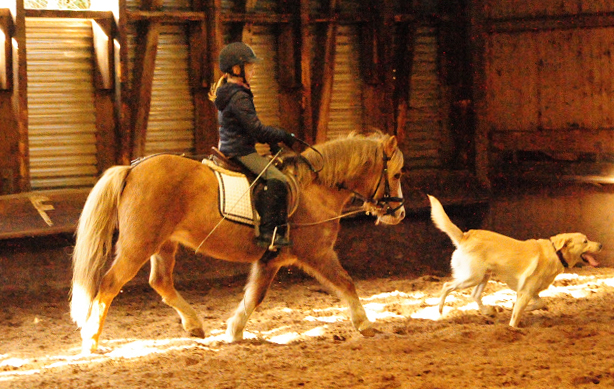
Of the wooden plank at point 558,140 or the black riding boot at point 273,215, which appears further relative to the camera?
the wooden plank at point 558,140

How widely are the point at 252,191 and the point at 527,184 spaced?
19.9 ft

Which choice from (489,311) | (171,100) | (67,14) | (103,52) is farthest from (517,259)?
(67,14)

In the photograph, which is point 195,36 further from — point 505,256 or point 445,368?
point 445,368

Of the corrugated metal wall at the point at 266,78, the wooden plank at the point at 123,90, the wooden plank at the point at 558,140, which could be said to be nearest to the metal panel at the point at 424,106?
the wooden plank at the point at 558,140

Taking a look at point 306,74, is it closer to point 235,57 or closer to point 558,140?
point 558,140

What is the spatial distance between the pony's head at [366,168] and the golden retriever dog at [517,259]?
1.47 feet

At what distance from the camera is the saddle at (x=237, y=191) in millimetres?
6125

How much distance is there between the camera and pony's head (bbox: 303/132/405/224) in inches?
259

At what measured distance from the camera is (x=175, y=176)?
6.02 metres

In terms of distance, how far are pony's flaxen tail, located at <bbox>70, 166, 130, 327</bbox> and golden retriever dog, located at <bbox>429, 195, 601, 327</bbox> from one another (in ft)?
9.36

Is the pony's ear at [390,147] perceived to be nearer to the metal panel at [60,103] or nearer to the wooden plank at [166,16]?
the wooden plank at [166,16]

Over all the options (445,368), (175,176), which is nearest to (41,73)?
(175,176)

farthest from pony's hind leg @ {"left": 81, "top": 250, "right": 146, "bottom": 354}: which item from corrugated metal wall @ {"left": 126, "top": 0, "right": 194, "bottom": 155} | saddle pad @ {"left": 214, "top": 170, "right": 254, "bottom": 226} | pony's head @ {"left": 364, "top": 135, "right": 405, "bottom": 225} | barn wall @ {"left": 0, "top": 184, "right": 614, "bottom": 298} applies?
corrugated metal wall @ {"left": 126, "top": 0, "right": 194, "bottom": 155}

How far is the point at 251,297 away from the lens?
6.28 m
